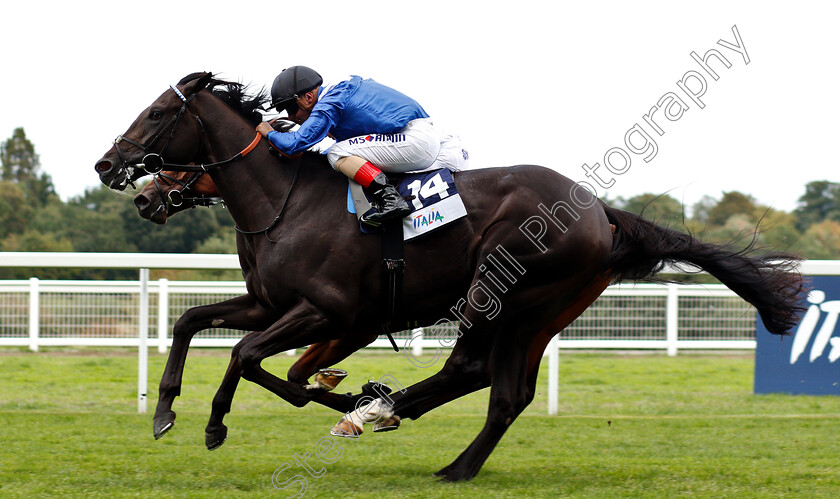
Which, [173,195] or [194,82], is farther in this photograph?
[173,195]

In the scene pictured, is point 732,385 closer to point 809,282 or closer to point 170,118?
point 809,282

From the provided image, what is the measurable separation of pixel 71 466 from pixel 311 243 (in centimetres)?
177

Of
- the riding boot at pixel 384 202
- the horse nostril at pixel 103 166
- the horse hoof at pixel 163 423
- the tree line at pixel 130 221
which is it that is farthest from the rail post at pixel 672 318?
the horse nostril at pixel 103 166

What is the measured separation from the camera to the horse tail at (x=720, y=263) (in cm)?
478

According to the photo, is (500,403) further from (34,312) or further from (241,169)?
(34,312)

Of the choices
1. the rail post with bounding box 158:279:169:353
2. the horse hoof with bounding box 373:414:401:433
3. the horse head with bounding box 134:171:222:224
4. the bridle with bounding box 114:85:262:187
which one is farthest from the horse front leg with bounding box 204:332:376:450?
the rail post with bounding box 158:279:169:353

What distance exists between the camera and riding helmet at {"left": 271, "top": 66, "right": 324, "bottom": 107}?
4.73 meters

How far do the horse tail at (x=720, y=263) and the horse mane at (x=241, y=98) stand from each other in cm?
201

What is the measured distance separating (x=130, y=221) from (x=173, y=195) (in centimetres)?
1717

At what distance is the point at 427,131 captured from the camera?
460 cm

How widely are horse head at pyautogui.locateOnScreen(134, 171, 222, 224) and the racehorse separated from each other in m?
0.51

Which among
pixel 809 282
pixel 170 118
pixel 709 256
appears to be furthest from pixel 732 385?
pixel 170 118

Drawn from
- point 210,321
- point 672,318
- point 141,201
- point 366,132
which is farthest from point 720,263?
point 672,318

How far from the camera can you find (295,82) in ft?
15.5
